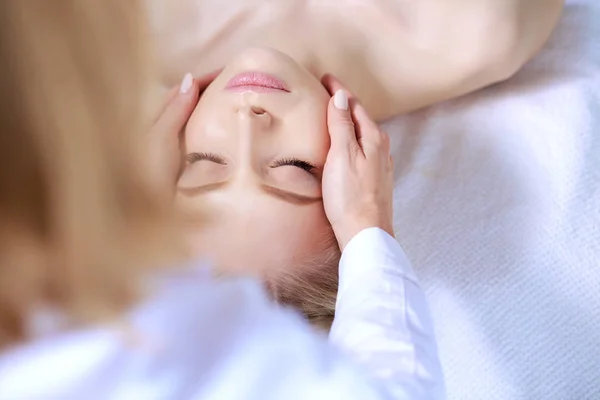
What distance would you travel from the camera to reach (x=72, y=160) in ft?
1.35

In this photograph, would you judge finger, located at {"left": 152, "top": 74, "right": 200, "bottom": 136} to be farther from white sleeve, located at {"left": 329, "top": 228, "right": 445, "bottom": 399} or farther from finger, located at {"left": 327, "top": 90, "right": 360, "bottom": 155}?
white sleeve, located at {"left": 329, "top": 228, "right": 445, "bottom": 399}

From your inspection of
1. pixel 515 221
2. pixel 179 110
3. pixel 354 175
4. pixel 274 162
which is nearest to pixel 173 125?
pixel 179 110

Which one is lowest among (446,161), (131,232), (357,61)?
(131,232)

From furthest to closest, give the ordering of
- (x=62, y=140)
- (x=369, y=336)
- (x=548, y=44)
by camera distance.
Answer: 1. (x=548, y=44)
2. (x=369, y=336)
3. (x=62, y=140)

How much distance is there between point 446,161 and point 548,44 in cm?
30

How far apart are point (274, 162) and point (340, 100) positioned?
130 millimetres

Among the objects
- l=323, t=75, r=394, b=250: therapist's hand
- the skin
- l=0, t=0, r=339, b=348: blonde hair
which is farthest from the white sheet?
l=0, t=0, r=339, b=348: blonde hair

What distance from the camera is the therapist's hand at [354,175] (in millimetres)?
817

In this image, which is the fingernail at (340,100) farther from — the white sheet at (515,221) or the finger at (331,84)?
the white sheet at (515,221)

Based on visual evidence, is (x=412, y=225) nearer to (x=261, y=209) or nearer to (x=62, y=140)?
(x=261, y=209)

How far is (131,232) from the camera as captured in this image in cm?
47

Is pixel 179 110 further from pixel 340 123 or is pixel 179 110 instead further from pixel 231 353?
pixel 231 353

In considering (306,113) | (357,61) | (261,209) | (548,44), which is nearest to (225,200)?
(261,209)

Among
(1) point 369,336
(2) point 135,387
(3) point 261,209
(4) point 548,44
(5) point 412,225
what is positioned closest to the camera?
(2) point 135,387
